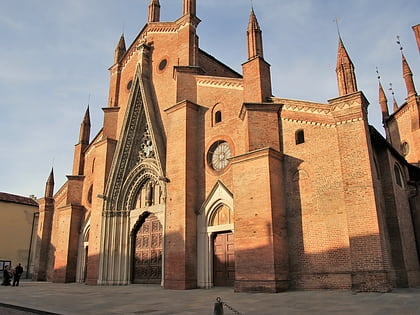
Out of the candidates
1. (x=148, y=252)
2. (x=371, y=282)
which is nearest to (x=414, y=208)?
(x=371, y=282)

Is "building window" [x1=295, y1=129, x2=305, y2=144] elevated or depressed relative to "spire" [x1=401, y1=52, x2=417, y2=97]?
depressed

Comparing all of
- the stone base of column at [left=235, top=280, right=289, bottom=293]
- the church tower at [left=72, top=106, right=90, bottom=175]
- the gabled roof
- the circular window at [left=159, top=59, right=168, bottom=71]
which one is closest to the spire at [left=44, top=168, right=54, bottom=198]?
the church tower at [left=72, top=106, right=90, bottom=175]

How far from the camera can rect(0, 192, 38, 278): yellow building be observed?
36500mm

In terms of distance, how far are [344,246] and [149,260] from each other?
1066 cm

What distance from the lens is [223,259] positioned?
53.4 ft

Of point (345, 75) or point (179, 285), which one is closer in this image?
point (345, 75)

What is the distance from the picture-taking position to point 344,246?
1306cm

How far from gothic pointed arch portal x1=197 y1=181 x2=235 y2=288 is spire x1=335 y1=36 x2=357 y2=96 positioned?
6522 millimetres

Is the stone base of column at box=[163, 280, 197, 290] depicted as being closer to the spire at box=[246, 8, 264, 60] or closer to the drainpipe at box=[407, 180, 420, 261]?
the spire at box=[246, 8, 264, 60]

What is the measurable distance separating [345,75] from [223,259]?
9.42m

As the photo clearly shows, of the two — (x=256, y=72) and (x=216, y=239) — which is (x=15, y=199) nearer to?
(x=216, y=239)

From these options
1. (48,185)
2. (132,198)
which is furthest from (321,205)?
(48,185)

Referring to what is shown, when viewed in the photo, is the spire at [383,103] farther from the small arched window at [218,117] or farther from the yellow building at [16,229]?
the yellow building at [16,229]

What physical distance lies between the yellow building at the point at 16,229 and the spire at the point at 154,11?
24.4 metres
